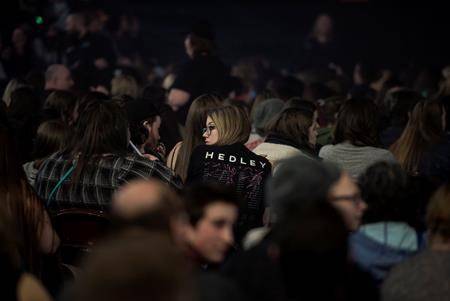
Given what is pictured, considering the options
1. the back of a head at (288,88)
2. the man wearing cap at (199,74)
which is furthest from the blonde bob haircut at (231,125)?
the back of a head at (288,88)

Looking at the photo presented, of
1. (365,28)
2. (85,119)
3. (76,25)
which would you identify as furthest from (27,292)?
(365,28)

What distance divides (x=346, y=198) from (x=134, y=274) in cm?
163

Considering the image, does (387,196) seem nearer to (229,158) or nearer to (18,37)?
(229,158)

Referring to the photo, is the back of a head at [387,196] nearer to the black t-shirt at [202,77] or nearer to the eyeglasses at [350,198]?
the eyeglasses at [350,198]

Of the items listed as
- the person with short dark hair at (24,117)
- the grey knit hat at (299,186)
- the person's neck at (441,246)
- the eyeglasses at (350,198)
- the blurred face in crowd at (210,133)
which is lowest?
the person with short dark hair at (24,117)

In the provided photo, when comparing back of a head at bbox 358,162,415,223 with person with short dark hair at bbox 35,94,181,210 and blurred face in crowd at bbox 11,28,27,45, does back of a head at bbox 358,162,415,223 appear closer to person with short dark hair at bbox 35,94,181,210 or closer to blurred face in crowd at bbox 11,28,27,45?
person with short dark hair at bbox 35,94,181,210

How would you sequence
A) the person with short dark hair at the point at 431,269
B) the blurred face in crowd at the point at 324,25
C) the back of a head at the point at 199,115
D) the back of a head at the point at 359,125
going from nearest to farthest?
the person with short dark hair at the point at 431,269, the back of a head at the point at 359,125, the back of a head at the point at 199,115, the blurred face in crowd at the point at 324,25

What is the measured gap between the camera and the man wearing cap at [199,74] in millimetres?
9219

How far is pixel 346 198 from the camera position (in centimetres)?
385

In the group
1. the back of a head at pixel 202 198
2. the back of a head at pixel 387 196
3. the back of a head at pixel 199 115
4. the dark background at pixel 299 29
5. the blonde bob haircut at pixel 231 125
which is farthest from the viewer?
the dark background at pixel 299 29

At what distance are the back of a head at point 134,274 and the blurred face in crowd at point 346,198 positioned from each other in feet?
4.31

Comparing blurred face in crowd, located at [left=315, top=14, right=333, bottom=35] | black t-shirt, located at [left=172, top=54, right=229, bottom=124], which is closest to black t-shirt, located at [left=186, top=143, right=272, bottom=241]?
black t-shirt, located at [left=172, top=54, right=229, bottom=124]

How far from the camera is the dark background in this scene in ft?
60.1

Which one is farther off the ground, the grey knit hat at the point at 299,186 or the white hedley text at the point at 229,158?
the grey knit hat at the point at 299,186
